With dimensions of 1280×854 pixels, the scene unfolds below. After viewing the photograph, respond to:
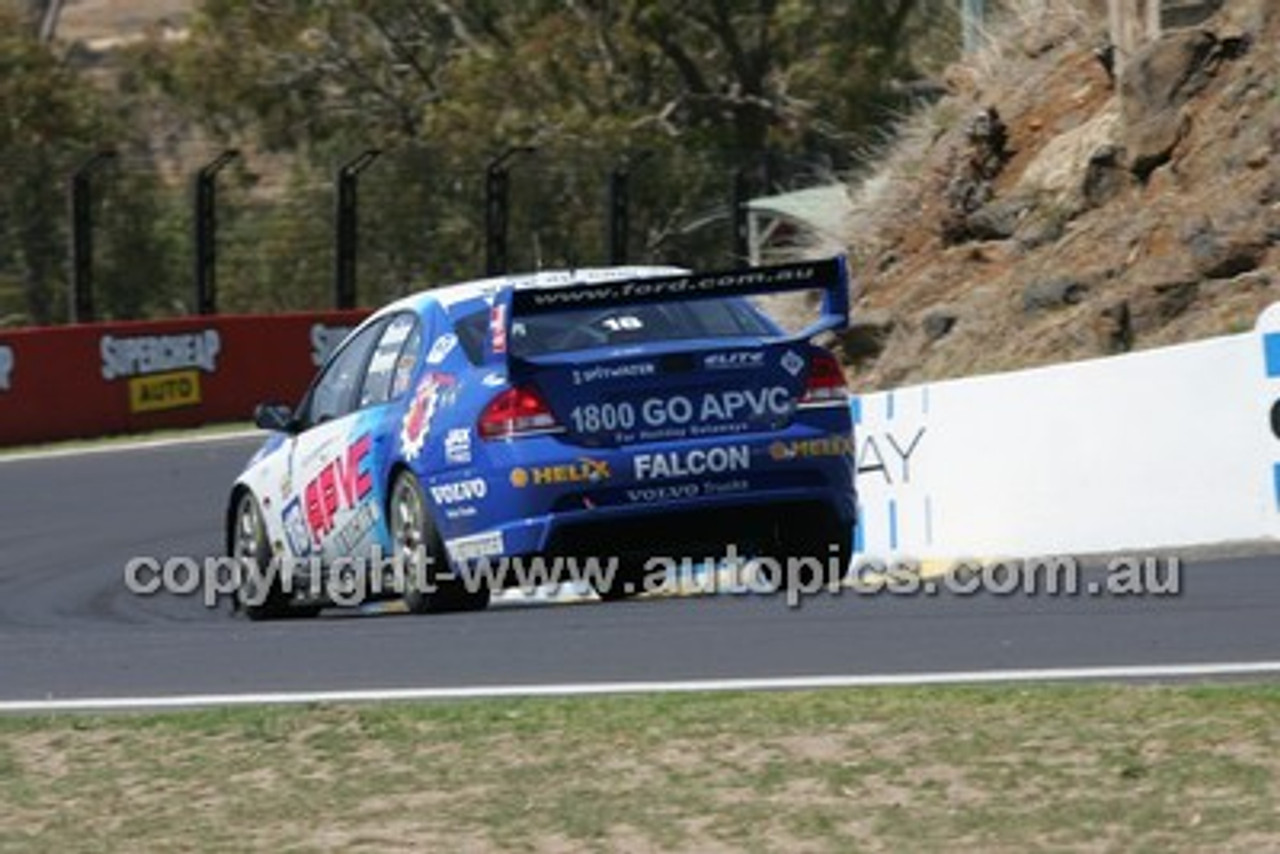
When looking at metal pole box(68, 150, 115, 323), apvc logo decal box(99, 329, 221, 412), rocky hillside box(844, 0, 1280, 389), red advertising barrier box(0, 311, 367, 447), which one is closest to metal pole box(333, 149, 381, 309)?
red advertising barrier box(0, 311, 367, 447)

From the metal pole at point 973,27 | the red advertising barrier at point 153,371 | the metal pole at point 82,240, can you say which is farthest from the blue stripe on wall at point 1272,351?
the metal pole at point 82,240

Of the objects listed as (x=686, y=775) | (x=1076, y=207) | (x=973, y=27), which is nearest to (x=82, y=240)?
(x=973, y=27)

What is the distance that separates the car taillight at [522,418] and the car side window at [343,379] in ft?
4.86

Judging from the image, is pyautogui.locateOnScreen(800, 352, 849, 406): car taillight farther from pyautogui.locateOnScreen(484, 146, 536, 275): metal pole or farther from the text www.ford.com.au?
pyautogui.locateOnScreen(484, 146, 536, 275): metal pole

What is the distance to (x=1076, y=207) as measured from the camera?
851 inches

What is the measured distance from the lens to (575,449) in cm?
1279

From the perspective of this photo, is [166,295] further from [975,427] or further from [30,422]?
[975,427]

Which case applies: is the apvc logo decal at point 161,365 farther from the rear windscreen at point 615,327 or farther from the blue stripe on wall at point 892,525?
the rear windscreen at point 615,327

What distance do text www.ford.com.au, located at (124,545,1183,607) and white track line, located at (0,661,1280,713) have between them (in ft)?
6.74

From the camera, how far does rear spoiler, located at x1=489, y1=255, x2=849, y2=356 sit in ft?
42.0

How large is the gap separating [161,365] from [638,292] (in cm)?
1772

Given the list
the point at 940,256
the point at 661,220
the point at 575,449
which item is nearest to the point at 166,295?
the point at 661,220

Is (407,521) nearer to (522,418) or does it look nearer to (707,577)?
(522,418)

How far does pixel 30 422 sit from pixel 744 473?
16809 millimetres
